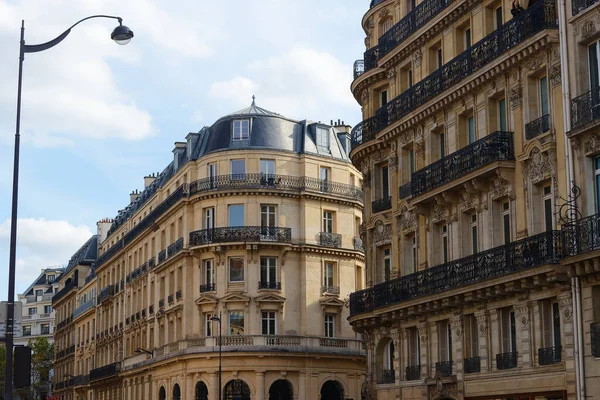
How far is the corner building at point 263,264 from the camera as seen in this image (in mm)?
55750

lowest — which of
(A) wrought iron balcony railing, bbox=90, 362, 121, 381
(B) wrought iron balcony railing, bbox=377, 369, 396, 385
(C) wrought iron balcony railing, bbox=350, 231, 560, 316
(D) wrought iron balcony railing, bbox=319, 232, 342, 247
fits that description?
(B) wrought iron balcony railing, bbox=377, 369, 396, 385

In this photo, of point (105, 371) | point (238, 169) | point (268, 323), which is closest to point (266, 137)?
point (238, 169)

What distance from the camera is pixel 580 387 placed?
24516 millimetres

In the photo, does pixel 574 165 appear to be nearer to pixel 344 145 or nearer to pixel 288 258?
pixel 288 258

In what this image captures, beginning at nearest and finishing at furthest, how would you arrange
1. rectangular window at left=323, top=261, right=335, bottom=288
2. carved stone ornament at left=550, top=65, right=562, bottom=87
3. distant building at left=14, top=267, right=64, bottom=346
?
carved stone ornament at left=550, top=65, right=562, bottom=87 < rectangular window at left=323, top=261, right=335, bottom=288 < distant building at left=14, top=267, right=64, bottom=346

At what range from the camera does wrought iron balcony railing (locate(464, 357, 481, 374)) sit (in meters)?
29.7

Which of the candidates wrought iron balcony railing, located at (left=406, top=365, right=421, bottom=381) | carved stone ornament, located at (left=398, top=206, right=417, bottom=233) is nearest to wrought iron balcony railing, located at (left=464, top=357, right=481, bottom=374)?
wrought iron balcony railing, located at (left=406, top=365, right=421, bottom=381)

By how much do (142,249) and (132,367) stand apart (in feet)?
25.8

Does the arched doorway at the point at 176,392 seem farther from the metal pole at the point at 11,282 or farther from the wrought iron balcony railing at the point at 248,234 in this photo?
the metal pole at the point at 11,282

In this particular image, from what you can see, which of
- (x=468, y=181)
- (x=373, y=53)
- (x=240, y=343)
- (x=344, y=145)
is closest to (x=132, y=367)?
(x=240, y=343)

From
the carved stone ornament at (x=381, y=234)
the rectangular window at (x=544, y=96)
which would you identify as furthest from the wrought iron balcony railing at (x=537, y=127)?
the carved stone ornament at (x=381, y=234)

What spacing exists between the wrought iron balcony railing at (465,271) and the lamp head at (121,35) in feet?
36.8

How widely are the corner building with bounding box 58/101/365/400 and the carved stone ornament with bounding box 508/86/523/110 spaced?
27.1m

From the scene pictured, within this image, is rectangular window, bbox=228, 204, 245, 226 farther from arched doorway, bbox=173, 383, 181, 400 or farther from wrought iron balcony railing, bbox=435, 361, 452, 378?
wrought iron balcony railing, bbox=435, 361, 452, 378
